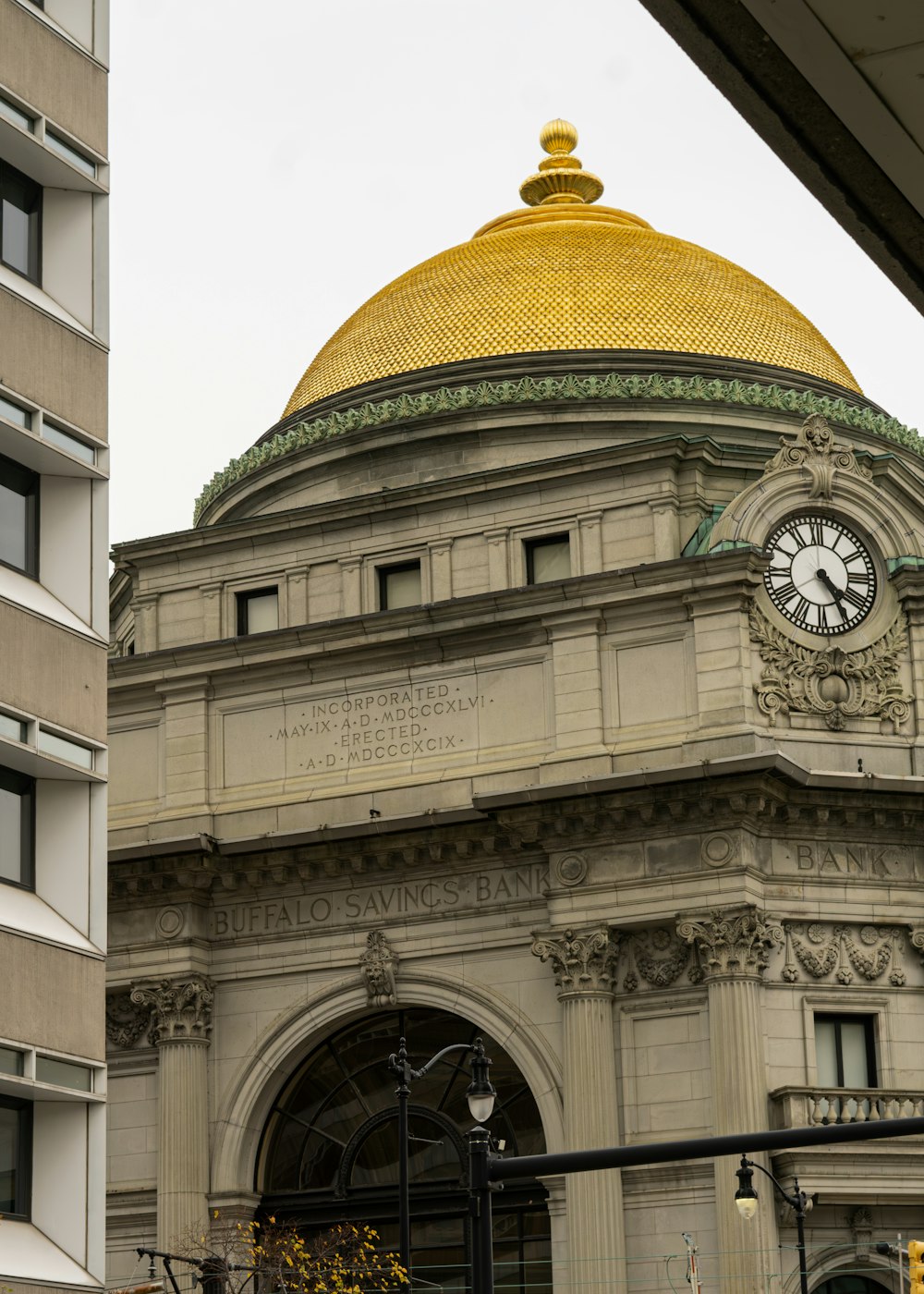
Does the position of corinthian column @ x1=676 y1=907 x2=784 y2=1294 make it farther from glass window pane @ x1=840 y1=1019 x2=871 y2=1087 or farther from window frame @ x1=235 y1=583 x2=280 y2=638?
window frame @ x1=235 y1=583 x2=280 y2=638

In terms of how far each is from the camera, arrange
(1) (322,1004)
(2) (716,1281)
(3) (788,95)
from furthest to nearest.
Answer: (1) (322,1004)
(2) (716,1281)
(3) (788,95)

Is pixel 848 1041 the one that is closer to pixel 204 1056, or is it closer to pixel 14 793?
pixel 204 1056

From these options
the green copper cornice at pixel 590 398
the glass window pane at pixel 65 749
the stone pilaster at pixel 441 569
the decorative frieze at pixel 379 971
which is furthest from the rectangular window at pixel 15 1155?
the green copper cornice at pixel 590 398

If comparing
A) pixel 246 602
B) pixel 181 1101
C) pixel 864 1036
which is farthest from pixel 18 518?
pixel 246 602

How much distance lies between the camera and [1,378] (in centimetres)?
2656

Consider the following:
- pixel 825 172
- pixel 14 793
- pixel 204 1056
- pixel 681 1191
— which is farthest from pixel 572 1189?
pixel 825 172

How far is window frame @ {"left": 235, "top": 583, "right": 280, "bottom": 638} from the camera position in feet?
165

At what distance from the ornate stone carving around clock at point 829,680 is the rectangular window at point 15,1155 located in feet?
70.0

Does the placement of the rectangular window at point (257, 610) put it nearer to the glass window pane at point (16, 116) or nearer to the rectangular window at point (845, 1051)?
the rectangular window at point (845, 1051)

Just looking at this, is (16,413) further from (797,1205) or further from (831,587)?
(831,587)

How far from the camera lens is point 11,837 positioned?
2625 cm

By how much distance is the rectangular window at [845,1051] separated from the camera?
4212 centimetres

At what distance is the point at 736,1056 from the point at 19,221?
20.8 m

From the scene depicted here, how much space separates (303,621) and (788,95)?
146 feet
